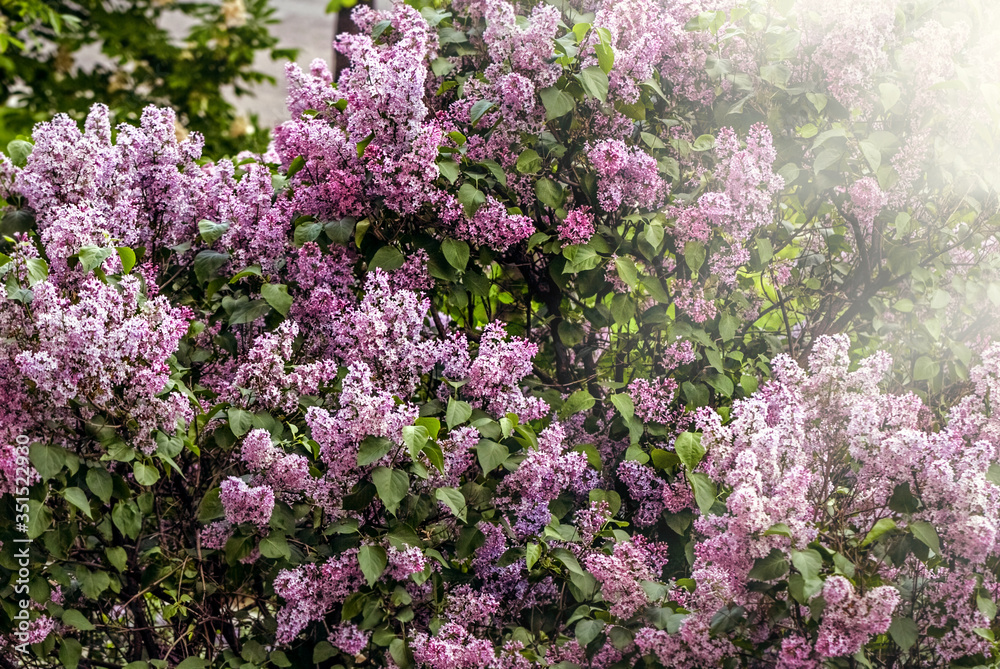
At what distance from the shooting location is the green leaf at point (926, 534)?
2.66 m

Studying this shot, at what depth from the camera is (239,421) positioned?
9.81 ft

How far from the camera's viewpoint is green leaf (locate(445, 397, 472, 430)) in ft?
9.71

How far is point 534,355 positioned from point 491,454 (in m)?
0.49

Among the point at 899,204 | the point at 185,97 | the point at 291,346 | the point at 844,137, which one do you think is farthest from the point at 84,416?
the point at 185,97

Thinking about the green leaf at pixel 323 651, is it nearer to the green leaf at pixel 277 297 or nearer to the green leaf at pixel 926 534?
the green leaf at pixel 277 297

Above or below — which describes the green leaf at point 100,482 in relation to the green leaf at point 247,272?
below

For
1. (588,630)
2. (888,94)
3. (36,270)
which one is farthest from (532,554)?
(888,94)

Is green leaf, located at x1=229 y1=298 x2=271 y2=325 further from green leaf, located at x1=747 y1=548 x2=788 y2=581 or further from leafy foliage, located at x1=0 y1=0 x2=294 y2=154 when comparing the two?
leafy foliage, located at x1=0 y1=0 x2=294 y2=154

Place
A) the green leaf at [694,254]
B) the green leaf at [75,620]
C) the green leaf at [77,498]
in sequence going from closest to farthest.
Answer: the green leaf at [77,498]
the green leaf at [75,620]
the green leaf at [694,254]

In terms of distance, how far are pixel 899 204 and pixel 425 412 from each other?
2.03m

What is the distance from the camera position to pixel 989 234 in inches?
145

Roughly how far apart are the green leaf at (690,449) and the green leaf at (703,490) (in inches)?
1.5

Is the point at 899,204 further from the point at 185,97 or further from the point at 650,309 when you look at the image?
the point at 185,97

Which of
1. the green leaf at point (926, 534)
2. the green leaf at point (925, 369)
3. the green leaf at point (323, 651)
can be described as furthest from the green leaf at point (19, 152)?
the green leaf at point (925, 369)
